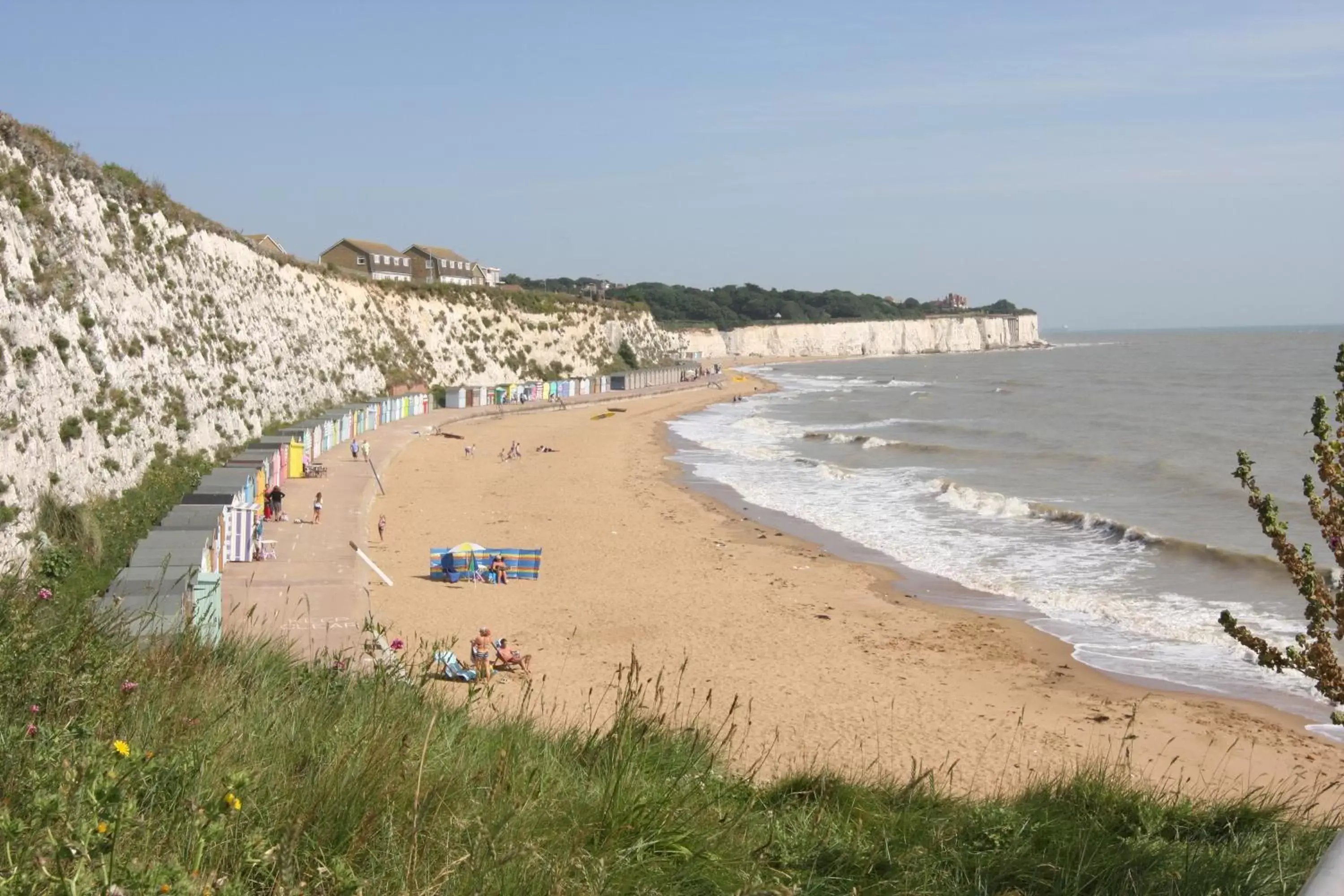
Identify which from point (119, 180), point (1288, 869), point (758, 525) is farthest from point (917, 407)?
point (1288, 869)

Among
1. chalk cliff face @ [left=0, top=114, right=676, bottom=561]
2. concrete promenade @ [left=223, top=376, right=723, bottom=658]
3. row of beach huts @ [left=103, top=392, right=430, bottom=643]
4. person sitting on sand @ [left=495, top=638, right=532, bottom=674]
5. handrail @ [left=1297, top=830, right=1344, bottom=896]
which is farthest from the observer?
chalk cliff face @ [left=0, top=114, right=676, bottom=561]

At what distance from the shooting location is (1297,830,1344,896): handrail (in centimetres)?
181

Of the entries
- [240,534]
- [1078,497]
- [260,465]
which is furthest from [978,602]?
[260,465]

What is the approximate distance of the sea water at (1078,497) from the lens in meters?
15.3

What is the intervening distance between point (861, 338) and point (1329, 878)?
15646cm

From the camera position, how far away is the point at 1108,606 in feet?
54.0

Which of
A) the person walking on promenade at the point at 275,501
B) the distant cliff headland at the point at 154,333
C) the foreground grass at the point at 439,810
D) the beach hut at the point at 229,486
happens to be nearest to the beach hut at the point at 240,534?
the beach hut at the point at 229,486

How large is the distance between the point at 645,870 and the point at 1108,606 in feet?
47.8

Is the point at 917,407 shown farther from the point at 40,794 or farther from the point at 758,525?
the point at 40,794

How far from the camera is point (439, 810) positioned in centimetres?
356

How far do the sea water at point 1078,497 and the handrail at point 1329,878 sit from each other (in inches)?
476

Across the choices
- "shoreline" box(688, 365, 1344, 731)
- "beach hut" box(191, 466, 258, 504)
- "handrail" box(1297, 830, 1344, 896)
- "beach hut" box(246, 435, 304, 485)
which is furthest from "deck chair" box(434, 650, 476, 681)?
"beach hut" box(246, 435, 304, 485)

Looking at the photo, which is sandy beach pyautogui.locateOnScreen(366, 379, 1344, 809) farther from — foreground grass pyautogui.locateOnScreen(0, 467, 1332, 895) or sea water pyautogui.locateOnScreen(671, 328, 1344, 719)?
sea water pyautogui.locateOnScreen(671, 328, 1344, 719)

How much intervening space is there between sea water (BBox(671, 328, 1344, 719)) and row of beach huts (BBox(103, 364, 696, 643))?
10.7m
